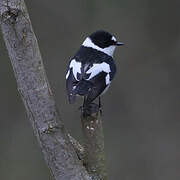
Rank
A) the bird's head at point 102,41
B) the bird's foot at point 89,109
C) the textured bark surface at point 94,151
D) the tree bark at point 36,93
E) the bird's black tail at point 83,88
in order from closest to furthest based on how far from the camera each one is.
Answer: the tree bark at point 36,93
the textured bark surface at point 94,151
the bird's foot at point 89,109
the bird's black tail at point 83,88
the bird's head at point 102,41

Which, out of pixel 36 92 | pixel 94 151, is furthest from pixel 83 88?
pixel 36 92

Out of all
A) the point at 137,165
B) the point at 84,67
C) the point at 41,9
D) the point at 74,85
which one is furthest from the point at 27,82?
the point at 41,9

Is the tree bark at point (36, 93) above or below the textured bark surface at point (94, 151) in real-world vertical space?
above

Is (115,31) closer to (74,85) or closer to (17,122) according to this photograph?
(17,122)

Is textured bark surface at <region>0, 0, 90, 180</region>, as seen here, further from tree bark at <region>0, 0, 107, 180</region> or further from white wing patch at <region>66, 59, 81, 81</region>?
white wing patch at <region>66, 59, 81, 81</region>

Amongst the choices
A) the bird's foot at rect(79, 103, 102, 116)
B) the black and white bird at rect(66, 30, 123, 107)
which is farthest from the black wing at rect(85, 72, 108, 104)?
the bird's foot at rect(79, 103, 102, 116)

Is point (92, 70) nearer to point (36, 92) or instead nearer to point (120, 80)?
point (36, 92)

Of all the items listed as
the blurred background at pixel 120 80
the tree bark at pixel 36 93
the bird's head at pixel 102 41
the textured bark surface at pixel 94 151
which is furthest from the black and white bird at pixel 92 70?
the blurred background at pixel 120 80

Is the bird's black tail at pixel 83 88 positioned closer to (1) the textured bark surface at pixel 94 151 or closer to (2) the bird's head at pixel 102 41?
(1) the textured bark surface at pixel 94 151
